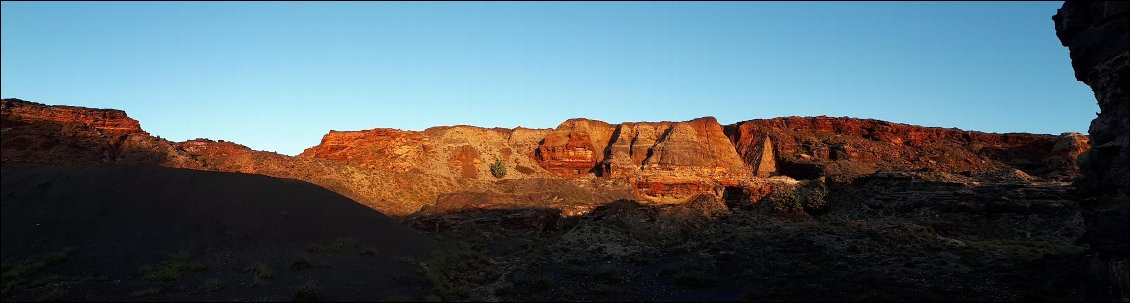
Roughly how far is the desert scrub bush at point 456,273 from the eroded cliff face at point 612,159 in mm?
10733

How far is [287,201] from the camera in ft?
67.3

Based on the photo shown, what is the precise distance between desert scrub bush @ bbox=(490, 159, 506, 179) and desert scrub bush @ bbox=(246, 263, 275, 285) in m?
29.2

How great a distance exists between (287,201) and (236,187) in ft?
5.60

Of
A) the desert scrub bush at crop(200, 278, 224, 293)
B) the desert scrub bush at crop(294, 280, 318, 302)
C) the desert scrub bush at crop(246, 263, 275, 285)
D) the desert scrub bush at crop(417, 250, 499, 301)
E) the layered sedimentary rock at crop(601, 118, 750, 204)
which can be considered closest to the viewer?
the desert scrub bush at crop(294, 280, 318, 302)

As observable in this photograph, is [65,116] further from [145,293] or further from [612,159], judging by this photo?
[612,159]

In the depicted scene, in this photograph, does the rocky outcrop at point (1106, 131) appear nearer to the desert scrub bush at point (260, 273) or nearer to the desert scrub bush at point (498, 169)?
the desert scrub bush at point (260, 273)

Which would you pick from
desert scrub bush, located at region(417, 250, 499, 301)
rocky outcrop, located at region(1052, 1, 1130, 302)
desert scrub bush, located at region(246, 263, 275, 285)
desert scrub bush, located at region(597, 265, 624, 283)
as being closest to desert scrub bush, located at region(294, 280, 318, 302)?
desert scrub bush, located at region(246, 263, 275, 285)

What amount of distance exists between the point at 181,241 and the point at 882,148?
47.3 metres

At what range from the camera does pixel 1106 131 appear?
46.0ft

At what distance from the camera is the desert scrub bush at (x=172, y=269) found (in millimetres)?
14745

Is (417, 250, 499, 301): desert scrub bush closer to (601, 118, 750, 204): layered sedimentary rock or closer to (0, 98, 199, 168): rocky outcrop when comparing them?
(0, 98, 199, 168): rocky outcrop

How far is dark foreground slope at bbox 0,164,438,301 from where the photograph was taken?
1435 centimetres

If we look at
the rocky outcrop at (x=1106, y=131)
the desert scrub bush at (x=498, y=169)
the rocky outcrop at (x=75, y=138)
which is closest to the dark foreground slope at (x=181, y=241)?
the rocky outcrop at (x=75, y=138)

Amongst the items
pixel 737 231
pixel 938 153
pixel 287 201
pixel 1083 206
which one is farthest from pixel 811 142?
pixel 287 201
